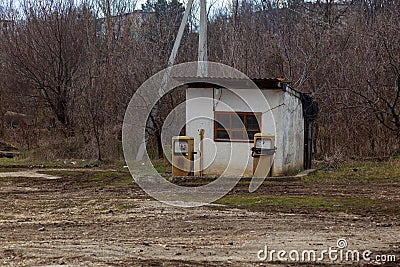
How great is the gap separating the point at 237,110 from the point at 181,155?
1975 mm

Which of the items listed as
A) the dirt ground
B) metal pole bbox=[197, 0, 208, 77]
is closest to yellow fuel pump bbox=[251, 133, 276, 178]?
the dirt ground

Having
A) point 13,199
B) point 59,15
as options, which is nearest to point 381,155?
point 13,199

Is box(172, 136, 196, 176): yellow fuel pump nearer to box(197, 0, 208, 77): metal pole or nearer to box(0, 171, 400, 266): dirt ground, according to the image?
box(0, 171, 400, 266): dirt ground

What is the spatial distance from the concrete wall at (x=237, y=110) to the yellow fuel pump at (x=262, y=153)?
1.58ft

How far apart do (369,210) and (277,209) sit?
1.68 meters

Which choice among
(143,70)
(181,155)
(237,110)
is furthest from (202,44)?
(181,155)

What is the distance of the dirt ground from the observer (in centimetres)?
812

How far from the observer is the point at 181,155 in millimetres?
17797

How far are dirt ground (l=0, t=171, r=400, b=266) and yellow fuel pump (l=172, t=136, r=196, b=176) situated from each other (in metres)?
2.49

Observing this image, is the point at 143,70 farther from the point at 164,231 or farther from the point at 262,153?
the point at 164,231

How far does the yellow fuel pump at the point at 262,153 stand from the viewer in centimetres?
1723

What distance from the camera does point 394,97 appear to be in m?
23.6

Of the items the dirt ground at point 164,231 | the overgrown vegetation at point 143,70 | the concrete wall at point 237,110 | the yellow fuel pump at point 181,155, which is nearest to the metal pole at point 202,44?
the overgrown vegetation at point 143,70

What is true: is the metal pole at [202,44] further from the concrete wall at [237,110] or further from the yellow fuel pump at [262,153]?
the yellow fuel pump at [262,153]
